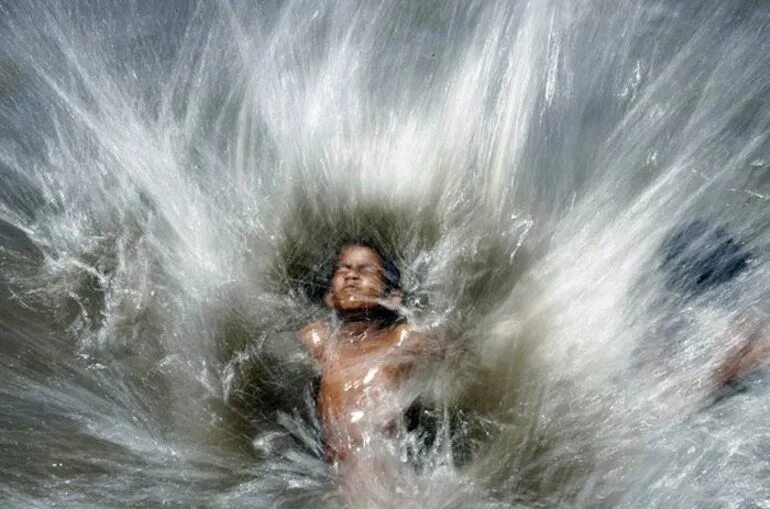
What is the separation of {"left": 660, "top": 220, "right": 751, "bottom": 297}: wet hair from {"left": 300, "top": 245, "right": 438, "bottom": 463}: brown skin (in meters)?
1.02

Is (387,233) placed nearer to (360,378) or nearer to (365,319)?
(365,319)

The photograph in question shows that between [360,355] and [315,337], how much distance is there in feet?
0.75

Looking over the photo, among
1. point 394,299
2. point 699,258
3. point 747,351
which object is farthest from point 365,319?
point 747,351

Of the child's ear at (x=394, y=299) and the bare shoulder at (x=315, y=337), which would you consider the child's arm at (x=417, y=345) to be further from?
the bare shoulder at (x=315, y=337)

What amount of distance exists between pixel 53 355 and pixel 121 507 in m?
0.83

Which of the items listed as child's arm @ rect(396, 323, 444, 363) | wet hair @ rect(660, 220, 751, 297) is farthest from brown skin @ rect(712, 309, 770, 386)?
child's arm @ rect(396, 323, 444, 363)

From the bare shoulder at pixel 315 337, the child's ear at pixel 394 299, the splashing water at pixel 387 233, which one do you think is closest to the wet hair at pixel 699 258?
the splashing water at pixel 387 233

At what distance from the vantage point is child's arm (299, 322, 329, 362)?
15.4ft

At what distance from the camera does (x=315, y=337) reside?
4.71m

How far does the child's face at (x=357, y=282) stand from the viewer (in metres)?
4.75

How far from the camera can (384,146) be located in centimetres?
520

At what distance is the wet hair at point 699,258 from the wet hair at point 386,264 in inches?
43.6

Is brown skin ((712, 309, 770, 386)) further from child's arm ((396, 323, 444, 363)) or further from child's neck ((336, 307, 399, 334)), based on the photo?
child's neck ((336, 307, 399, 334))

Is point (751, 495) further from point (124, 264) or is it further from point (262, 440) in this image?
point (124, 264)
